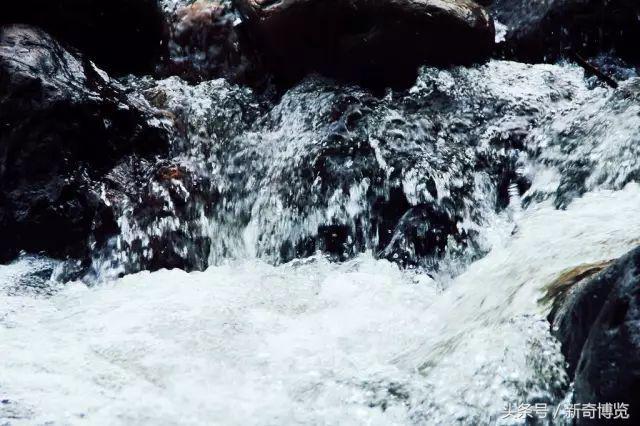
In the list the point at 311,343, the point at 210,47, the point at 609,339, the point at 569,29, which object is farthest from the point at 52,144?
the point at 569,29

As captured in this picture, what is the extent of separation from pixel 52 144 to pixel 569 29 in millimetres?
5308

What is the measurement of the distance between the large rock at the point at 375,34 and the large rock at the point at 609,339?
170 inches

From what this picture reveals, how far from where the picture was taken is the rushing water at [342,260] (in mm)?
2510

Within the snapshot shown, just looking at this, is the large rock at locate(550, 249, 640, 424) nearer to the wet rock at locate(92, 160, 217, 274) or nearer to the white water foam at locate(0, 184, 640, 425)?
the white water foam at locate(0, 184, 640, 425)

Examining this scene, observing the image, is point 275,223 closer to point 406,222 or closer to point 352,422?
point 406,222

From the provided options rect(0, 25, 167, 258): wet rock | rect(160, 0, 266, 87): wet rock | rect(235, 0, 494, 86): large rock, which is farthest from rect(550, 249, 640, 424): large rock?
rect(160, 0, 266, 87): wet rock

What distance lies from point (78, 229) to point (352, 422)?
10.8ft

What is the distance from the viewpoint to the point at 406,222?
15.5 ft

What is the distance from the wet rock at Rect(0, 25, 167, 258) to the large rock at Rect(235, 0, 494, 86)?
192cm

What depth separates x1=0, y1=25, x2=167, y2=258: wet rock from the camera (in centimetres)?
480

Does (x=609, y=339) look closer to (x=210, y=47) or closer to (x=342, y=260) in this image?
(x=342, y=260)

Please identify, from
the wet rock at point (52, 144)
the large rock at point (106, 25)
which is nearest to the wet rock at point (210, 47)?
the large rock at point (106, 25)

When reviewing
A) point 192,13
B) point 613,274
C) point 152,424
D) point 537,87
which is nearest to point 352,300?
point 152,424

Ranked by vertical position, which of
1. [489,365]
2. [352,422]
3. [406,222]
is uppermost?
[406,222]
